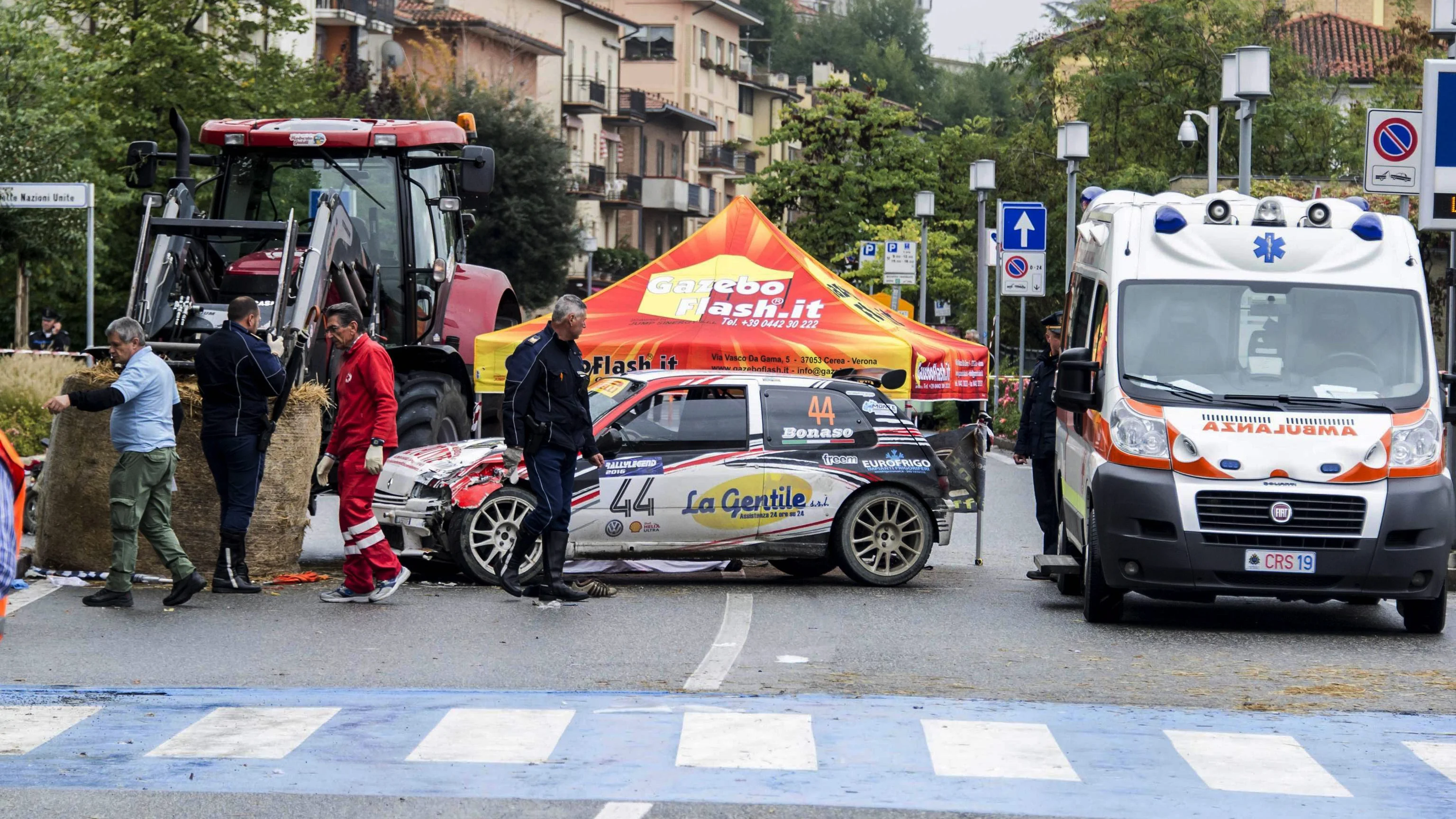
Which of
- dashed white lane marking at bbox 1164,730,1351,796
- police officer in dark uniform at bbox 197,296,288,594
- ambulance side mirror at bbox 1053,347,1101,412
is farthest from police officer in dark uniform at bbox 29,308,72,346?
dashed white lane marking at bbox 1164,730,1351,796

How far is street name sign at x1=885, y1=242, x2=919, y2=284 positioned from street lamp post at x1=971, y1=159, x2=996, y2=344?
1.34 m

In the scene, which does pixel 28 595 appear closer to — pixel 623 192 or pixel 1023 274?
pixel 1023 274

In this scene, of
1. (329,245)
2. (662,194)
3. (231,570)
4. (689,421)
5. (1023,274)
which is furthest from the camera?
(662,194)

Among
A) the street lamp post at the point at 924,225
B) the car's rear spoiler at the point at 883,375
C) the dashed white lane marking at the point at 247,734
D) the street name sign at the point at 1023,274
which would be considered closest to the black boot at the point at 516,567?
the dashed white lane marking at the point at 247,734

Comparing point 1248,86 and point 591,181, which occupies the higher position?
point 591,181

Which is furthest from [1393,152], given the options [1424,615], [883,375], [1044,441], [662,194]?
[662,194]

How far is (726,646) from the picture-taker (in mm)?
11703

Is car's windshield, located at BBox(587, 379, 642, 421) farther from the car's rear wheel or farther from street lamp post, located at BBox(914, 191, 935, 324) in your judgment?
street lamp post, located at BBox(914, 191, 935, 324)

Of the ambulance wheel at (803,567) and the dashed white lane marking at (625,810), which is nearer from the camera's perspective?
the dashed white lane marking at (625,810)

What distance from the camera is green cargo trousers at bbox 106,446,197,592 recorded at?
13.0m

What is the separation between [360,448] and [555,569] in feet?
4.58

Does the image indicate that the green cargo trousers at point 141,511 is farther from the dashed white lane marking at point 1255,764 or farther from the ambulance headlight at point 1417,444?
the ambulance headlight at point 1417,444

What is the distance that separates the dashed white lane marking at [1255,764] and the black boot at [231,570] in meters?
6.90

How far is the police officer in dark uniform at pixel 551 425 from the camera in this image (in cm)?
1338
